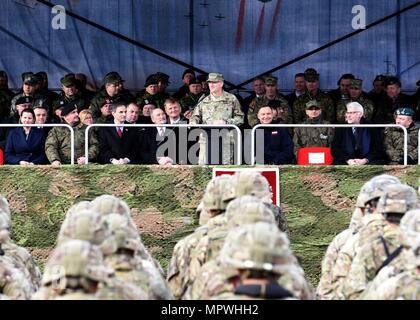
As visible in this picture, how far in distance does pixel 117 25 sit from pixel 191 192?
4074mm

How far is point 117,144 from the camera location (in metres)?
21.4

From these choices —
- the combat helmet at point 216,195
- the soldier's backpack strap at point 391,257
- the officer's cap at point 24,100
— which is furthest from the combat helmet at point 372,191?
the officer's cap at point 24,100

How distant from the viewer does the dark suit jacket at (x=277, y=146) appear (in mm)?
21156

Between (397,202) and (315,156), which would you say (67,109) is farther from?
(397,202)

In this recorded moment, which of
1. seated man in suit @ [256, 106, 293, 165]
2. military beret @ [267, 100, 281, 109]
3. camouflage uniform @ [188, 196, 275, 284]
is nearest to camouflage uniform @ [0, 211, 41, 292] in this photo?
camouflage uniform @ [188, 196, 275, 284]

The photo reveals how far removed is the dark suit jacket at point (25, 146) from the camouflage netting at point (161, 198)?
0.86 ft

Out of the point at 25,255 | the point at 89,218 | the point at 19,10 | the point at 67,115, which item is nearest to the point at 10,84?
the point at 19,10

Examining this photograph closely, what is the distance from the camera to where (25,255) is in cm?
1695

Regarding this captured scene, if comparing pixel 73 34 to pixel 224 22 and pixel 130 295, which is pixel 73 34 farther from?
pixel 130 295

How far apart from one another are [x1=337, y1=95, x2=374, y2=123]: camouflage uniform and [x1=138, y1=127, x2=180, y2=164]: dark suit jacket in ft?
7.69

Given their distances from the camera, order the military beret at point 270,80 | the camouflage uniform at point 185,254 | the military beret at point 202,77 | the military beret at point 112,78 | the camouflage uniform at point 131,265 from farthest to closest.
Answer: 1. the military beret at point 202,77
2. the military beret at point 112,78
3. the military beret at point 270,80
4. the camouflage uniform at point 185,254
5. the camouflage uniform at point 131,265

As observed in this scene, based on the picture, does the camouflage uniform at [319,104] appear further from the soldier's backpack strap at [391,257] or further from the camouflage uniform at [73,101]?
the soldier's backpack strap at [391,257]

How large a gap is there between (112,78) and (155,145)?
2.04 m

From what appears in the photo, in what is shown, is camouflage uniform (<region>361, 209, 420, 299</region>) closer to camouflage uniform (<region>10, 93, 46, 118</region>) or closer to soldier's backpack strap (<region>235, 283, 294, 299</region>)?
soldier's backpack strap (<region>235, 283, 294, 299</region>)
